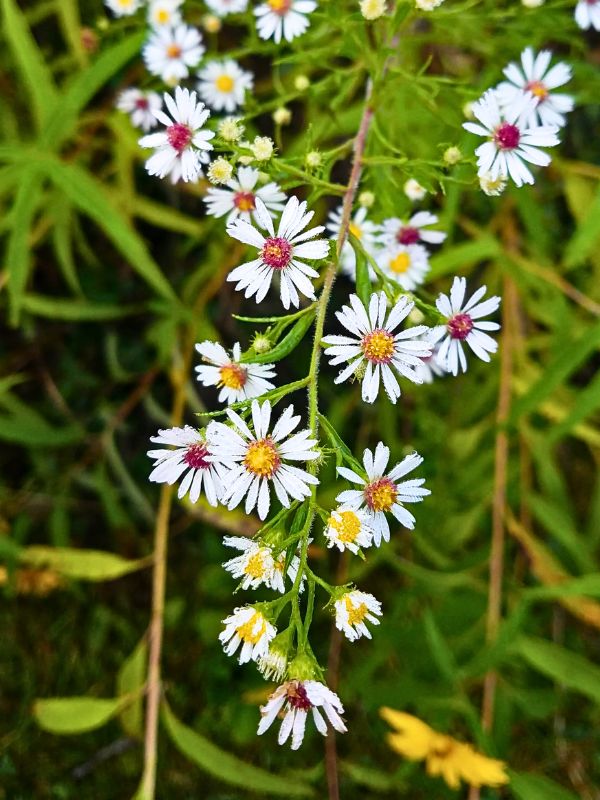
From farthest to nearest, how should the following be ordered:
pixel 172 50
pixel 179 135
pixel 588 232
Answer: pixel 172 50
pixel 588 232
pixel 179 135

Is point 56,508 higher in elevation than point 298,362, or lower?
lower

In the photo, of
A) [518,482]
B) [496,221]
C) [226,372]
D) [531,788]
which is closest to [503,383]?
[518,482]

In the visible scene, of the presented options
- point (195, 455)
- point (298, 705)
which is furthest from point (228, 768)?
point (195, 455)

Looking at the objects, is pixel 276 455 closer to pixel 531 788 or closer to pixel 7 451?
pixel 531 788

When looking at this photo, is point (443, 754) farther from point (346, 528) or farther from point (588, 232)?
point (588, 232)

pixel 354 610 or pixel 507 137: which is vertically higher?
pixel 507 137
